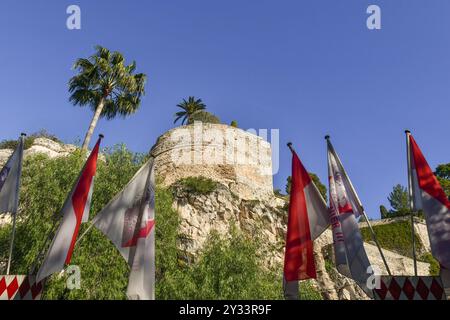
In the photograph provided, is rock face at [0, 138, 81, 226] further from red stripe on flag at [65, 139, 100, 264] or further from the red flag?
the red flag

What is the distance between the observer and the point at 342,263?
6910mm

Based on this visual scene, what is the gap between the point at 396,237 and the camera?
33.0m

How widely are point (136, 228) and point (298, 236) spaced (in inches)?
127

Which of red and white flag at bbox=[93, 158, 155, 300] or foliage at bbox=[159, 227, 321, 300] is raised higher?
red and white flag at bbox=[93, 158, 155, 300]

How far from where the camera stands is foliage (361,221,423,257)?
32.0 m

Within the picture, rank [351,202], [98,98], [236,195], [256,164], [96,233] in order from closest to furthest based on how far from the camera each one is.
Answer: [351,202] → [96,233] → [98,98] → [236,195] → [256,164]

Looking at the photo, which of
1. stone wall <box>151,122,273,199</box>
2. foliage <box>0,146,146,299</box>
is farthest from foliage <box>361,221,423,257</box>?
foliage <box>0,146,146,299</box>

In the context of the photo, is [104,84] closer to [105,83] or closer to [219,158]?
[105,83]

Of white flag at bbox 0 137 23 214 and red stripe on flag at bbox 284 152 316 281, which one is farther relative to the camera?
white flag at bbox 0 137 23 214

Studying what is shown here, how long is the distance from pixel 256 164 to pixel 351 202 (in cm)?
2132

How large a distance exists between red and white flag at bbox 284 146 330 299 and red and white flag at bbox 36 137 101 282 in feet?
13.3
